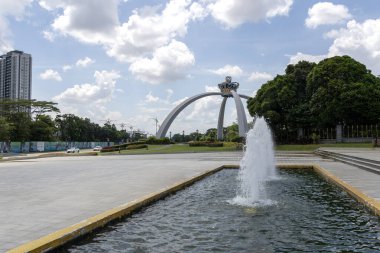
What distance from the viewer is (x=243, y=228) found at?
6316mm

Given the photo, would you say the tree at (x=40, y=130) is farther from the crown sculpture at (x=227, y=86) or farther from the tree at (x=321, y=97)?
the tree at (x=321, y=97)

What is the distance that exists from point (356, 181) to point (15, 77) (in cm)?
9497

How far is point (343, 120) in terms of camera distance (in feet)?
139

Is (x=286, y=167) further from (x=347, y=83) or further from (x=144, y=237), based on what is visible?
(x=347, y=83)

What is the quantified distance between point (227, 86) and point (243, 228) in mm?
72356

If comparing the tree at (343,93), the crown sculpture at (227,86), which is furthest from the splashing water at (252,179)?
the crown sculpture at (227,86)

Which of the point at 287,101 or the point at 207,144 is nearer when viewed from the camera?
the point at 287,101

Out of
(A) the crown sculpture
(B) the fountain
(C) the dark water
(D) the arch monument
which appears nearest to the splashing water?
(B) the fountain

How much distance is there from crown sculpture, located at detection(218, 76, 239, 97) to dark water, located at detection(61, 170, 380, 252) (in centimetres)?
6742

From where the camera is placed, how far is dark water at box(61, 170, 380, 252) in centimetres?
532

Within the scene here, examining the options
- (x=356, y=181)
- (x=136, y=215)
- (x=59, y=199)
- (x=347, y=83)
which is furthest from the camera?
(x=347, y=83)

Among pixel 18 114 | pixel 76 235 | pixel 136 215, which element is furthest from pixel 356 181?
pixel 18 114

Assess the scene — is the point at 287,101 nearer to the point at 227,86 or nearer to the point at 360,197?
the point at 227,86

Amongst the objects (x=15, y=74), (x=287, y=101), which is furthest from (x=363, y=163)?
(x=15, y=74)
